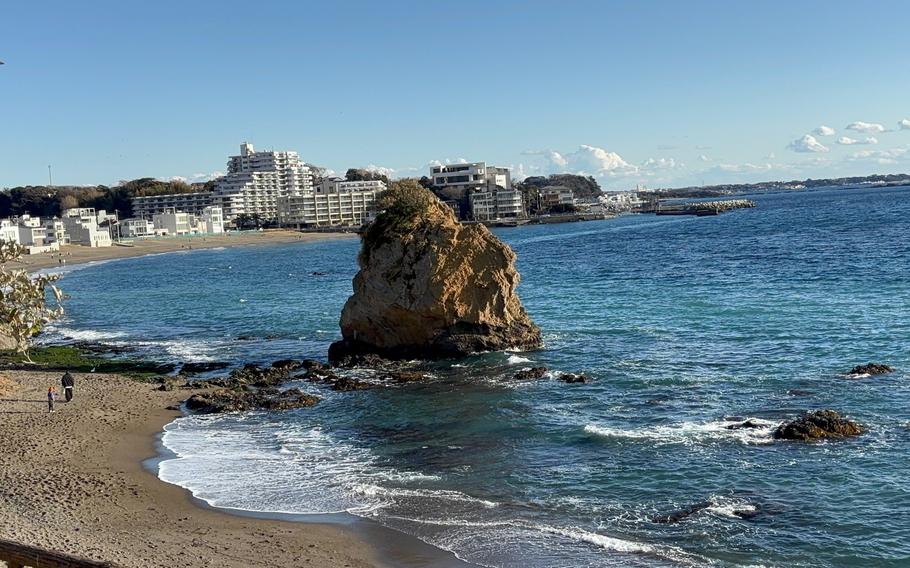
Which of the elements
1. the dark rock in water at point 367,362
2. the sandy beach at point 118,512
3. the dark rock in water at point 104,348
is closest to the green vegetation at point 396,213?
the dark rock in water at point 367,362

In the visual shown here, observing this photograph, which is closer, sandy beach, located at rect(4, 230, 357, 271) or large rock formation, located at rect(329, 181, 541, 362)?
large rock formation, located at rect(329, 181, 541, 362)

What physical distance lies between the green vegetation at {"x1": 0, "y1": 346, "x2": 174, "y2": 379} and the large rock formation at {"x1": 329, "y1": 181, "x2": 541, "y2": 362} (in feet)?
25.8

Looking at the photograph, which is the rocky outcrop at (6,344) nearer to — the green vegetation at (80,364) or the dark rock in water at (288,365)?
the green vegetation at (80,364)

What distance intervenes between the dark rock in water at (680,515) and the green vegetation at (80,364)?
79.8ft

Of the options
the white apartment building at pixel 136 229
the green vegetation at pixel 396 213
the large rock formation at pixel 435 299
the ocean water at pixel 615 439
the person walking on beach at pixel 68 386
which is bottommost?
the ocean water at pixel 615 439

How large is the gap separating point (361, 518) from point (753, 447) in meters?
10.1

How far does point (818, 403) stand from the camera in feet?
83.2

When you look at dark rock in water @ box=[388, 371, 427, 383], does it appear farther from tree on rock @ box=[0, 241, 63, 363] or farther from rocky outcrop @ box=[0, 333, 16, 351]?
rocky outcrop @ box=[0, 333, 16, 351]

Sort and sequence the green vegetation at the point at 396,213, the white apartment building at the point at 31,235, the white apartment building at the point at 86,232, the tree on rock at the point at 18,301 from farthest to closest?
the white apartment building at the point at 86,232 → the white apartment building at the point at 31,235 → the green vegetation at the point at 396,213 → the tree on rock at the point at 18,301

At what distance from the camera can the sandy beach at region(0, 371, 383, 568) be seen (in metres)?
16.1

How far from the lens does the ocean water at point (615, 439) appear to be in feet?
55.6

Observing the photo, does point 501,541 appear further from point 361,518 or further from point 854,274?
point 854,274

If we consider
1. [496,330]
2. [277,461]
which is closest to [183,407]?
[277,461]

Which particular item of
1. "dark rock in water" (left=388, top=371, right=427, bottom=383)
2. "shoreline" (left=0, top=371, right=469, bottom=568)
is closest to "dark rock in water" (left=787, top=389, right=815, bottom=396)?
"dark rock in water" (left=388, top=371, right=427, bottom=383)
